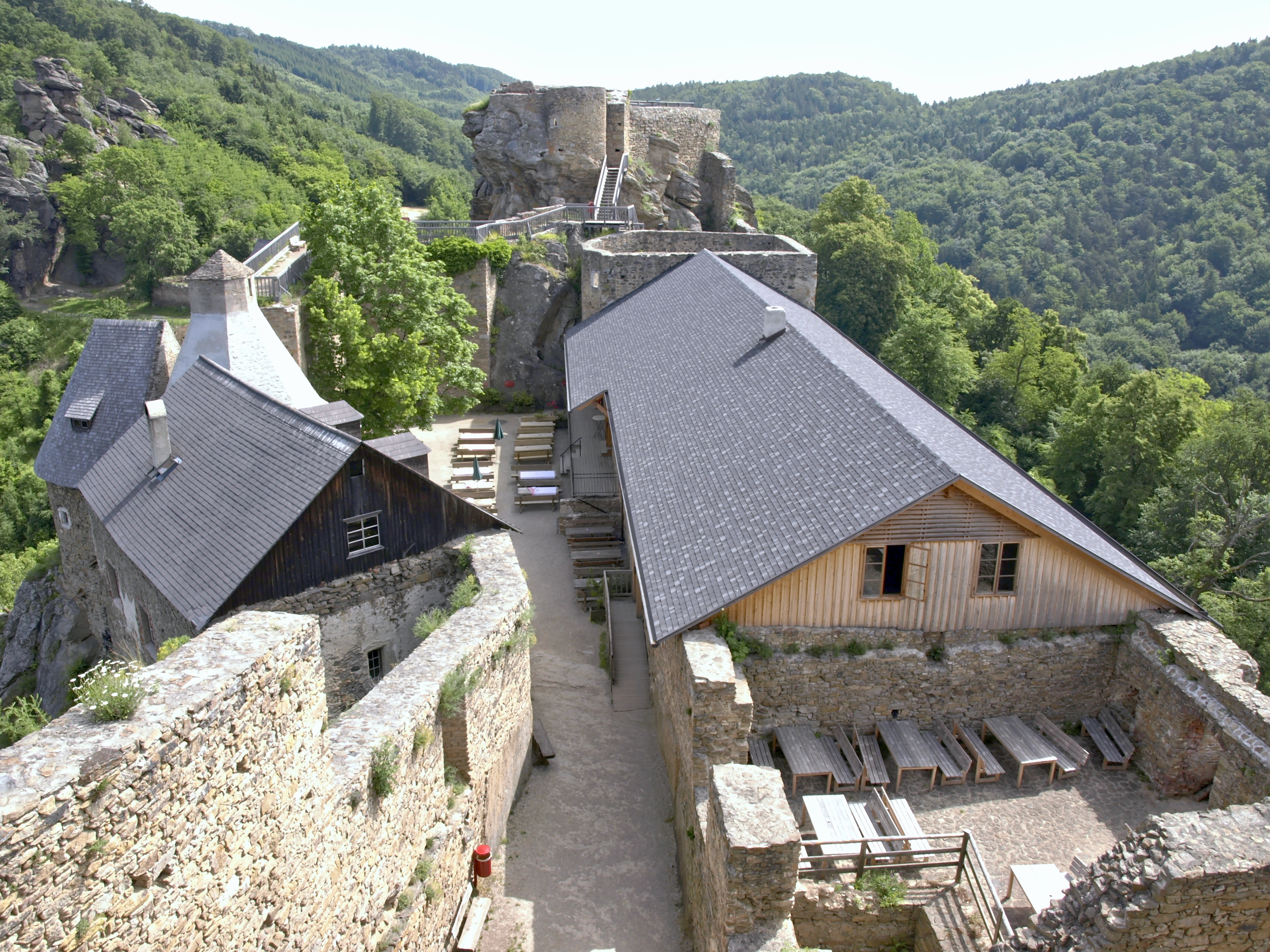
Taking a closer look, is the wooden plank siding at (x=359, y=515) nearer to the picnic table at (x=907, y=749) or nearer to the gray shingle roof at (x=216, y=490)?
the gray shingle roof at (x=216, y=490)

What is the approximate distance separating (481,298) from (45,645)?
58.0 ft

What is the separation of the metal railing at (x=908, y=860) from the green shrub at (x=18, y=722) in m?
11.3

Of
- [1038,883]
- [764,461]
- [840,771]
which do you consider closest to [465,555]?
[764,461]

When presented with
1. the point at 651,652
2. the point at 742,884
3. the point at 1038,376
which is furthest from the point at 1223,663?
the point at 1038,376

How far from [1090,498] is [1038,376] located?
40.7 feet

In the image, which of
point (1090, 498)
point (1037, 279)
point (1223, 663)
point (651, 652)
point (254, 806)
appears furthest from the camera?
point (1037, 279)

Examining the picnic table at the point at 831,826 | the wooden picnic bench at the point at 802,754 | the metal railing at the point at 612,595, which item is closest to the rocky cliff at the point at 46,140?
the metal railing at the point at 612,595

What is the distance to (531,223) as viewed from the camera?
34344 millimetres

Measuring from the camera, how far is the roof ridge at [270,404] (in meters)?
13.2

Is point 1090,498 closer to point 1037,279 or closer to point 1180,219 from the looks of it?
point 1037,279

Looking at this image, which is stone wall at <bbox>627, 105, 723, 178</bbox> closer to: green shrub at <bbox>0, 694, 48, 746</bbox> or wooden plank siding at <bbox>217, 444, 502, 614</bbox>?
wooden plank siding at <bbox>217, 444, 502, 614</bbox>

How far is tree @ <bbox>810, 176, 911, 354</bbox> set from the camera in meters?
41.2

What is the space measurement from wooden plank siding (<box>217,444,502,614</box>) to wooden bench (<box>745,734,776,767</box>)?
19.5 feet

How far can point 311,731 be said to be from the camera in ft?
24.8
